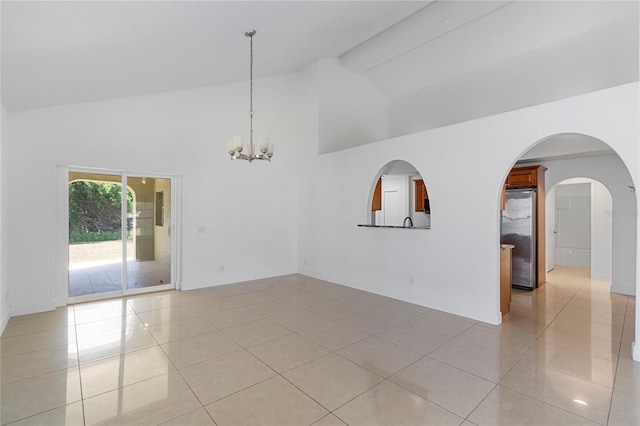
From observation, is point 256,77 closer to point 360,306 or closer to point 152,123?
point 152,123

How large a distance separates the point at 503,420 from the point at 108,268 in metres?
5.67

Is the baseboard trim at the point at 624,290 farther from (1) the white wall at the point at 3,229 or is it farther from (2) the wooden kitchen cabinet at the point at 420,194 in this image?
(1) the white wall at the point at 3,229

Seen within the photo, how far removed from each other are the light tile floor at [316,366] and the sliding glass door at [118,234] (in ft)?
2.01

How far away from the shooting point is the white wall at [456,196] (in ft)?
10.0

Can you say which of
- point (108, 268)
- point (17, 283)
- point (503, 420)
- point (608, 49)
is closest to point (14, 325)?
point (17, 283)

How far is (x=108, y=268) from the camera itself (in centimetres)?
499

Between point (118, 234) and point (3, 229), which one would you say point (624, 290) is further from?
point (3, 229)

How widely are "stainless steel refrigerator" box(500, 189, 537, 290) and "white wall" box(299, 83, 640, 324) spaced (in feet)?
4.93

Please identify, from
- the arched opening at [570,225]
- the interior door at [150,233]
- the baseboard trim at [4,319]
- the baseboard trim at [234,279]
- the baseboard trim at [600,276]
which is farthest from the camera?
the arched opening at [570,225]

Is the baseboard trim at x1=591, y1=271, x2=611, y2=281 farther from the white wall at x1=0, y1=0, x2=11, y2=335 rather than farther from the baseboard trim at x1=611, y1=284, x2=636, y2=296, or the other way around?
the white wall at x1=0, y1=0, x2=11, y2=335

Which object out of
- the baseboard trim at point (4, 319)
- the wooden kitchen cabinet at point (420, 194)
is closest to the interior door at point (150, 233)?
the baseboard trim at point (4, 319)

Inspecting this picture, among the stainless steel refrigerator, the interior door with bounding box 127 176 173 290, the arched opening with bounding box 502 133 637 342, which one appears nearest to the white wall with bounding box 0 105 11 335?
the interior door with bounding box 127 176 173 290

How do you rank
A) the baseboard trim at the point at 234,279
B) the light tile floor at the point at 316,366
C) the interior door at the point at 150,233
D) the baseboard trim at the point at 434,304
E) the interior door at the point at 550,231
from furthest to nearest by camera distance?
the interior door at the point at 550,231, the baseboard trim at the point at 234,279, the interior door at the point at 150,233, the baseboard trim at the point at 434,304, the light tile floor at the point at 316,366

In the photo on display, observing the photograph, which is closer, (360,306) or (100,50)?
(100,50)
